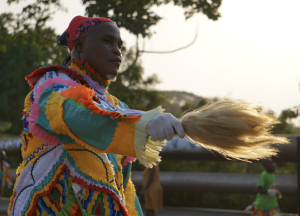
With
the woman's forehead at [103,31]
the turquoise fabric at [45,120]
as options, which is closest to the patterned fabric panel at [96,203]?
the turquoise fabric at [45,120]

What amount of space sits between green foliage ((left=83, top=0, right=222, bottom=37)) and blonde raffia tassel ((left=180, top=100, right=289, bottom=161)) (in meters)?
4.86

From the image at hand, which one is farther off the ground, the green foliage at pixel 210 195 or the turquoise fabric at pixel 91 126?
the turquoise fabric at pixel 91 126

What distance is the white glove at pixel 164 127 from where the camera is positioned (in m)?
1.55

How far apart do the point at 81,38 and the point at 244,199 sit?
1114cm

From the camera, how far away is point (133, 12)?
21.0 feet

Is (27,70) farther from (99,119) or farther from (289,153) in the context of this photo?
(99,119)

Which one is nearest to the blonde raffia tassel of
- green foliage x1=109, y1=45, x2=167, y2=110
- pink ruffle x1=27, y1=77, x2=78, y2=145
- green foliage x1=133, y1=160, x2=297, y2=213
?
pink ruffle x1=27, y1=77, x2=78, y2=145

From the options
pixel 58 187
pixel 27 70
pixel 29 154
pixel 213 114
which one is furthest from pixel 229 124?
pixel 27 70

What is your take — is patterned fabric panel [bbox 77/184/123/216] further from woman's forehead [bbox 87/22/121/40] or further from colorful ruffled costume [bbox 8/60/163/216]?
woman's forehead [bbox 87/22/121/40]

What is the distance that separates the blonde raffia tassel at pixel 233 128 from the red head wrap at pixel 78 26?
105 centimetres

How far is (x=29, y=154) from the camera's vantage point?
7.06ft

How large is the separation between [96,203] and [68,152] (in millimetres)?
296

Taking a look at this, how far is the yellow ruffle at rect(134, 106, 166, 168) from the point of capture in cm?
162

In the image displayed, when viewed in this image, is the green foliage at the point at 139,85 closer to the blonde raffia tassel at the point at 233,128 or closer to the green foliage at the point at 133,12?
the green foliage at the point at 133,12
